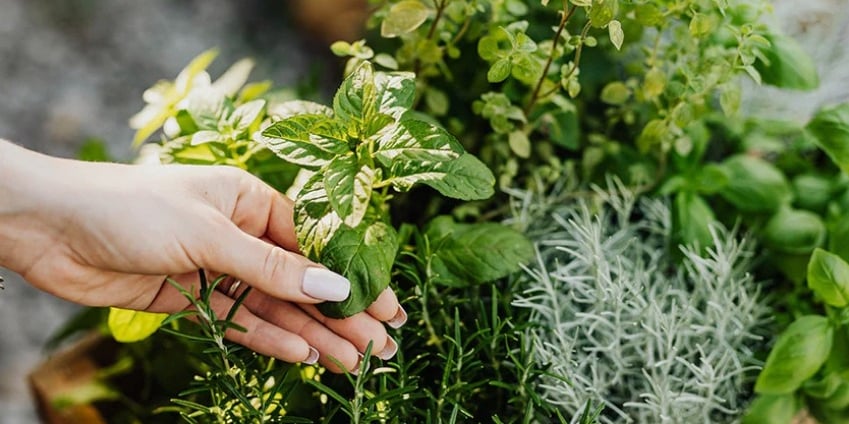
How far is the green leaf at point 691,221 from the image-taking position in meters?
0.76

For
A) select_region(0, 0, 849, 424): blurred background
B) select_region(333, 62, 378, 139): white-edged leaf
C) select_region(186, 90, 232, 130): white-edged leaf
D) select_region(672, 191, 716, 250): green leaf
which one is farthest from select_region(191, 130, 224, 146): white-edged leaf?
select_region(0, 0, 849, 424): blurred background

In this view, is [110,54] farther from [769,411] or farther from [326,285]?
[769,411]

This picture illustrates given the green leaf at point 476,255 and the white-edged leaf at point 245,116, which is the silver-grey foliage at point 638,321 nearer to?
the green leaf at point 476,255

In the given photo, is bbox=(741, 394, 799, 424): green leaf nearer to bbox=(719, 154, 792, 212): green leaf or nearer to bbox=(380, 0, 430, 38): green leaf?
bbox=(719, 154, 792, 212): green leaf

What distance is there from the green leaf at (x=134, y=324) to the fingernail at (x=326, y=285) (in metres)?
0.20

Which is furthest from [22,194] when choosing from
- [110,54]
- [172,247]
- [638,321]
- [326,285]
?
[110,54]

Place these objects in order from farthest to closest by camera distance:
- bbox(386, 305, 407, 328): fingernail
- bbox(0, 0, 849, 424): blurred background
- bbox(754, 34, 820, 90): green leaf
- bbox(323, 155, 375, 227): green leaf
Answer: bbox(0, 0, 849, 424): blurred background, bbox(754, 34, 820, 90): green leaf, bbox(386, 305, 407, 328): fingernail, bbox(323, 155, 375, 227): green leaf

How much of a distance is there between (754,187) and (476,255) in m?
0.32

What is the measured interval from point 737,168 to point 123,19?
1.28m

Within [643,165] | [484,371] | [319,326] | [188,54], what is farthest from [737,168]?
[188,54]

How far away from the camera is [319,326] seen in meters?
0.64

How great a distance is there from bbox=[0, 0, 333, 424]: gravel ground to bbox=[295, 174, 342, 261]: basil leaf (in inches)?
37.7

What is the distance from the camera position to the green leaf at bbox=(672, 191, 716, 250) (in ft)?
2.50

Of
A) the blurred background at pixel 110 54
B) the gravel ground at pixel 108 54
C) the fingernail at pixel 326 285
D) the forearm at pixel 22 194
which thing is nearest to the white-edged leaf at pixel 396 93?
the fingernail at pixel 326 285
